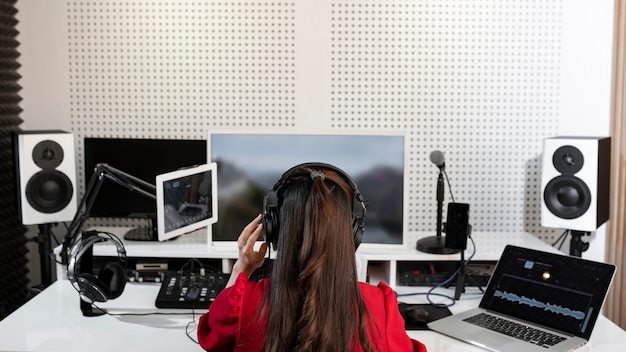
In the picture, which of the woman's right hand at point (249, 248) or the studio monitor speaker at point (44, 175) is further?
the studio monitor speaker at point (44, 175)

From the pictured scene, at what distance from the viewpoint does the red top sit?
156 cm

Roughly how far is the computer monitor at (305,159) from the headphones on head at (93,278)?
1.63 feet

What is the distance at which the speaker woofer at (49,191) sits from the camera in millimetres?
2785

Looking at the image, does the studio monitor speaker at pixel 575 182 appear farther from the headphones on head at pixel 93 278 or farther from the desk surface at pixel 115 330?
the headphones on head at pixel 93 278

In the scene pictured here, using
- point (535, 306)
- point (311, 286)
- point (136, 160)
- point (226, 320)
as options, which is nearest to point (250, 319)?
point (226, 320)

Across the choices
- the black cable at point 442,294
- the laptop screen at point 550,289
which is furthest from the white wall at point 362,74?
the laptop screen at point 550,289

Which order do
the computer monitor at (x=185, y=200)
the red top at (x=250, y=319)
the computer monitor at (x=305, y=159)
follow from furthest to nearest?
the computer monitor at (x=305, y=159) → the computer monitor at (x=185, y=200) → the red top at (x=250, y=319)

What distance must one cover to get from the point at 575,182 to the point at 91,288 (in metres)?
1.76

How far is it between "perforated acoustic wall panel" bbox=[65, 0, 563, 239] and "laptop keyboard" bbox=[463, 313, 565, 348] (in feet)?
3.36

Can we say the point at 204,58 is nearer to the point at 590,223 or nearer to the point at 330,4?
the point at 330,4

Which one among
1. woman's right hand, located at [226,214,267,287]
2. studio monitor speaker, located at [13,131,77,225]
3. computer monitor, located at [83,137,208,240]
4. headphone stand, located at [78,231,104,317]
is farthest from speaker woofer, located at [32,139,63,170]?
woman's right hand, located at [226,214,267,287]

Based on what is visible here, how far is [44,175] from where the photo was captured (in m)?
2.79

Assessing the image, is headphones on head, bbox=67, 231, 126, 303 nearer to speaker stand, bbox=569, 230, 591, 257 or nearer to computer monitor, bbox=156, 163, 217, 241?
computer monitor, bbox=156, 163, 217, 241

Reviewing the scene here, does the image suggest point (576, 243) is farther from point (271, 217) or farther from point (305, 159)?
point (271, 217)
